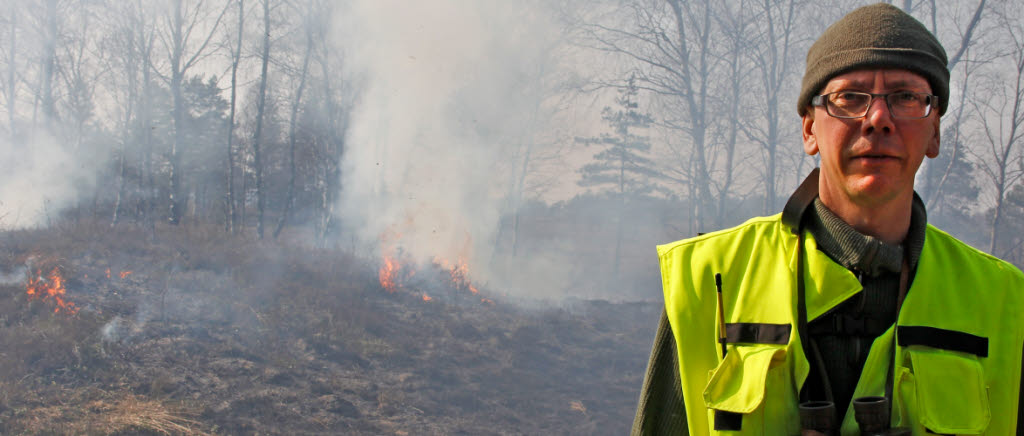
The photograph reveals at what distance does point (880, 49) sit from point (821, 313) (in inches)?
22.4

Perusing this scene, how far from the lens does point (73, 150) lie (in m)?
21.6

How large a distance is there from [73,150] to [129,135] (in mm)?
1962

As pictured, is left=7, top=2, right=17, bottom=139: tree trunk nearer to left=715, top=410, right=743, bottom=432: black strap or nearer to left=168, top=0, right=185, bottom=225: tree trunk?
left=168, top=0, right=185, bottom=225: tree trunk

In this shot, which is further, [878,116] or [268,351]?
[268,351]

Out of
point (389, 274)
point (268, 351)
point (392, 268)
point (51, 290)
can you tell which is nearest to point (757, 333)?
point (268, 351)

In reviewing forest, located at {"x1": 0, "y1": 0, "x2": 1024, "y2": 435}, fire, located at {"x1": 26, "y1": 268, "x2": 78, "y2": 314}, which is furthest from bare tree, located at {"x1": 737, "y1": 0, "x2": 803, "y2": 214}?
fire, located at {"x1": 26, "y1": 268, "x2": 78, "y2": 314}

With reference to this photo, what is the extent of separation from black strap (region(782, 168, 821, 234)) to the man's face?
9 centimetres

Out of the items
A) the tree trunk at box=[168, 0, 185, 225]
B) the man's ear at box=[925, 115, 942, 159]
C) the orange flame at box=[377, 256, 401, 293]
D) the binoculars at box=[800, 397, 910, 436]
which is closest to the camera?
the binoculars at box=[800, 397, 910, 436]

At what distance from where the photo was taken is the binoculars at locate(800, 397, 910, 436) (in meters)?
1.18

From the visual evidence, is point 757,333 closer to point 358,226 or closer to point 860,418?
point 860,418

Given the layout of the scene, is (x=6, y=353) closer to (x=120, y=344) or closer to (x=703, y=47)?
(x=120, y=344)

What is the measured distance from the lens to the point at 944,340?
1285mm

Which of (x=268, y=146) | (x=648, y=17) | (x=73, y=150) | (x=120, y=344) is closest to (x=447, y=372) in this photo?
(x=120, y=344)

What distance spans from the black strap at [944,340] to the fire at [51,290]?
1079 cm
